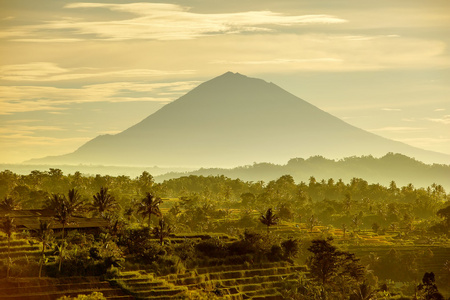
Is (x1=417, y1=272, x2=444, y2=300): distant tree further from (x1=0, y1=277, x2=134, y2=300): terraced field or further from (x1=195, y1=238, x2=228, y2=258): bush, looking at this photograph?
(x1=0, y1=277, x2=134, y2=300): terraced field

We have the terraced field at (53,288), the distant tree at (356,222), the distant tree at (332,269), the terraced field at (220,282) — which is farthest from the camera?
the distant tree at (356,222)

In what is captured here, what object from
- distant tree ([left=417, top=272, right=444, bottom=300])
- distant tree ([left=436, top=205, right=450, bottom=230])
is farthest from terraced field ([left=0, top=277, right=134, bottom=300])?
distant tree ([left=436, top=205, right=450, bottom=230])

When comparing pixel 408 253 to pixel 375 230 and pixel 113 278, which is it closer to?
pixel 375 230

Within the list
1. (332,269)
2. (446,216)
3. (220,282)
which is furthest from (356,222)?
(220,282)

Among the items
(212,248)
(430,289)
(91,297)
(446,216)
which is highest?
(446,216)

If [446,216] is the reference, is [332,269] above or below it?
below

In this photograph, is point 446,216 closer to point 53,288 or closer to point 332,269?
point 332,269

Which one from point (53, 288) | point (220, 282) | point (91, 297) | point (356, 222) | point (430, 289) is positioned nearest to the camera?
point (91, 297)

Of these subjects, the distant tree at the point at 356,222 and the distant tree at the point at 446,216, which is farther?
the distant tree at the point at 356,222

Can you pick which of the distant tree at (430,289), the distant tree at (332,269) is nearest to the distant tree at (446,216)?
the distant tree at (430,289)

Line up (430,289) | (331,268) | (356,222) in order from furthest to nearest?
(356,222) < (331,268) < (430,289)

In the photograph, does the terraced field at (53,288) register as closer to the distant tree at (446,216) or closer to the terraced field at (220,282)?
the terraced field at (220,282)

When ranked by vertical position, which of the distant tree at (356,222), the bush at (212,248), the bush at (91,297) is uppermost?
the distant tree at (356,222)

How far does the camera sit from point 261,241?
10544 cm
